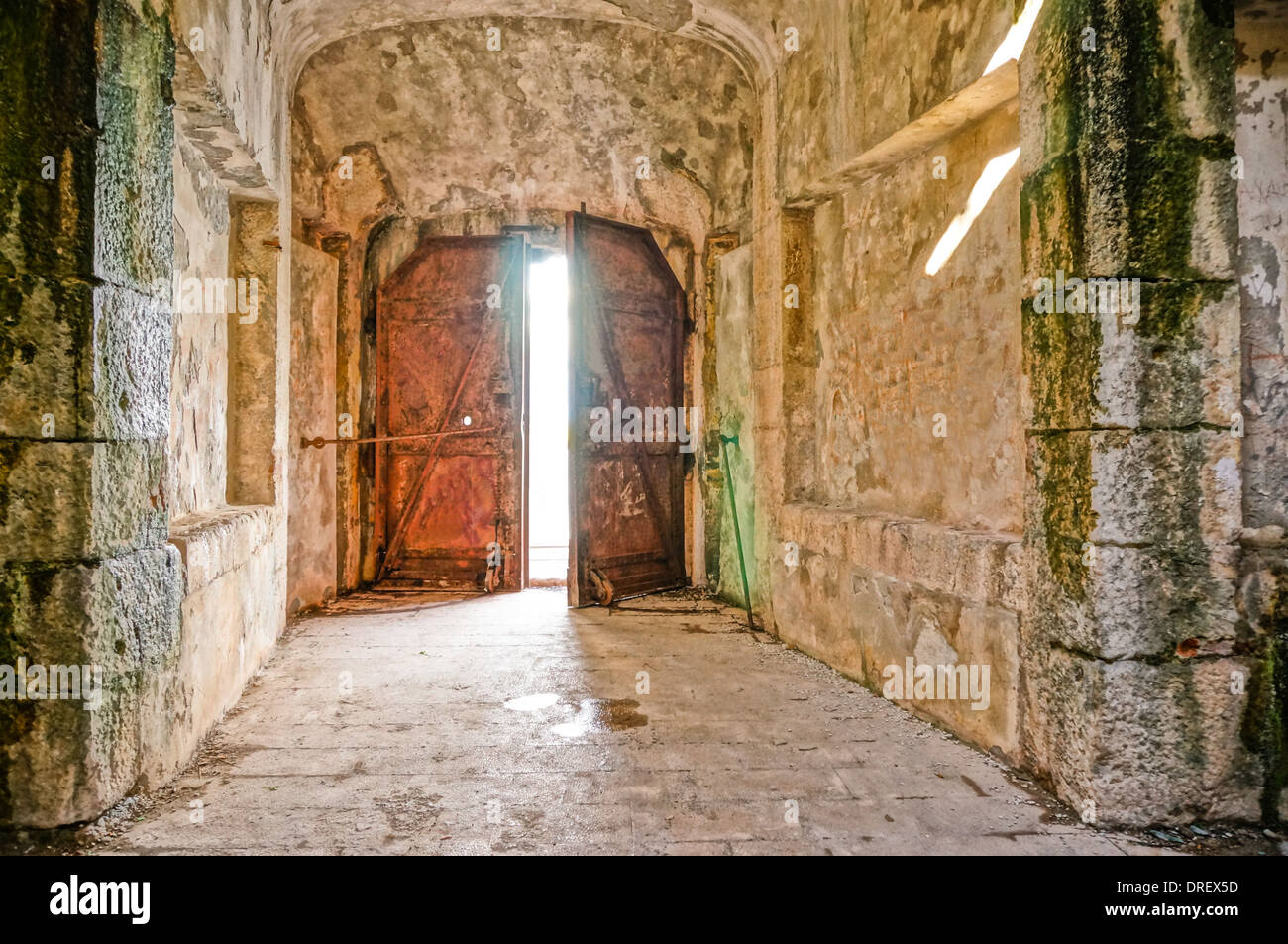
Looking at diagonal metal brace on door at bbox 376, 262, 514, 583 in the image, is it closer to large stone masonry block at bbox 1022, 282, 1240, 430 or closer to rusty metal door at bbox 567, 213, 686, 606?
rusty metal door at bbox 567, 213, 686, 606

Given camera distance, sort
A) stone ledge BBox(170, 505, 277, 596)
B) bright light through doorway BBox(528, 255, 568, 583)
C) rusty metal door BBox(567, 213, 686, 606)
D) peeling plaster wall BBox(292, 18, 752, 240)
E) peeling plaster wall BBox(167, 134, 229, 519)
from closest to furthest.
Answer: stone ledge BBox(170, 505, 277, 596) → peeling plaster wall BBox(167, 134, 229, 519) → peeling plaster wall BBox(292, 18, 752, 240) → rusty metal door BBox(567, 213, 686, 606) → bright light through doorway BBox(528, 255, 568, 583)

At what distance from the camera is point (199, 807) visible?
2.21m

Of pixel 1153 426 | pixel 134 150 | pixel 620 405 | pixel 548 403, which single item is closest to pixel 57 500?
pixel 134 150

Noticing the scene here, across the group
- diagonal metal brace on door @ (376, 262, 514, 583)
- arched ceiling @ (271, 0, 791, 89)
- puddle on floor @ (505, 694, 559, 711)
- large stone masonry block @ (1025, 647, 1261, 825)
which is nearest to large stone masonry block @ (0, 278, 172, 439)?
puddle on floor @ (505, 694, 559, 711)

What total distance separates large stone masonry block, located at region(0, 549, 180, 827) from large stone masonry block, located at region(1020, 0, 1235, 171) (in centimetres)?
310

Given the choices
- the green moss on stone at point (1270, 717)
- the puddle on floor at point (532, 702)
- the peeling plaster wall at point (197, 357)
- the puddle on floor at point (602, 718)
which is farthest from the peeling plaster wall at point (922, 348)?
the peeling plaster wall at point (197, 357)

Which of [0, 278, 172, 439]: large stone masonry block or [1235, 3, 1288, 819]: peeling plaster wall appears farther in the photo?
[1235, 3, 1288, 819]: peeling plaster wall

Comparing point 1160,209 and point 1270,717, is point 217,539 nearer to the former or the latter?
point 1160,209

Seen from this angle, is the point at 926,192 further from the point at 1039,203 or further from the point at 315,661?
the point at 315,661

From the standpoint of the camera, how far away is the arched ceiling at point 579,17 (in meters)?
4.20

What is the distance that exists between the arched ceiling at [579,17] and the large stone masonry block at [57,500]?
9.70 feet

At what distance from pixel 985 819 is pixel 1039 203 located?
1845 mm

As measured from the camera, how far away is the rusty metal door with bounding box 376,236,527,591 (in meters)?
5.87

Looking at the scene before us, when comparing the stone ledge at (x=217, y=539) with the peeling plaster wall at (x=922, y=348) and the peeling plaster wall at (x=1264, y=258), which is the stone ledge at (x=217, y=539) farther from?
the peeling plaster wall at (x=1264, y=258)
